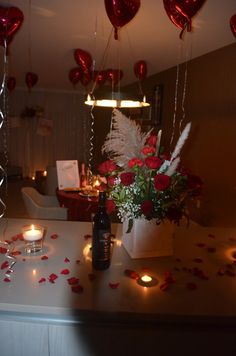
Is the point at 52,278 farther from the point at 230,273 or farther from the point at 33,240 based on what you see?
the point at 230,273

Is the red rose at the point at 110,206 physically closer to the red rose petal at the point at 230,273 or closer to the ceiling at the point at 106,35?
the red rose petal at the point at 230,273

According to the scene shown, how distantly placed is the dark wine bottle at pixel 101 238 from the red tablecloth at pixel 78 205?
1534 mm

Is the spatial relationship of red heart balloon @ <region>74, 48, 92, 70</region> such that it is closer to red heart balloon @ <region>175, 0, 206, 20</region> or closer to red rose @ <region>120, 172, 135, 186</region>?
red heart balloon @ <region>175, 0, 206, 20</region>

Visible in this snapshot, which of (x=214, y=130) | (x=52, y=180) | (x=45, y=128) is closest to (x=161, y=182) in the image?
(x=214, y=130)

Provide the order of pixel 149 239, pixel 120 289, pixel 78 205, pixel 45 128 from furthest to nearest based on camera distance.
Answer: pixel 45 128 → pixel 78 205 → pixel 149 239 → pixel 120 289

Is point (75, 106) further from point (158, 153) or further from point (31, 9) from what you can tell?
point (158, 153)

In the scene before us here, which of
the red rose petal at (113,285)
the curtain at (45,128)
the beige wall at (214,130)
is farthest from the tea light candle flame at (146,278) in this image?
the curtain at (45,128)

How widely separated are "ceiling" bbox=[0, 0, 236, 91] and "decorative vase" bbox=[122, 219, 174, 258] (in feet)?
5.53

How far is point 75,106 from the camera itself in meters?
7.53

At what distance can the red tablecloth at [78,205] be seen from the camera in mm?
2679

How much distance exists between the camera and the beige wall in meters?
3.06

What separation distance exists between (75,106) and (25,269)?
689 cm

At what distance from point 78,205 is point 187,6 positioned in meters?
1.86

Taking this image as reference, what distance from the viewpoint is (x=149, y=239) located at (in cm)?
117
